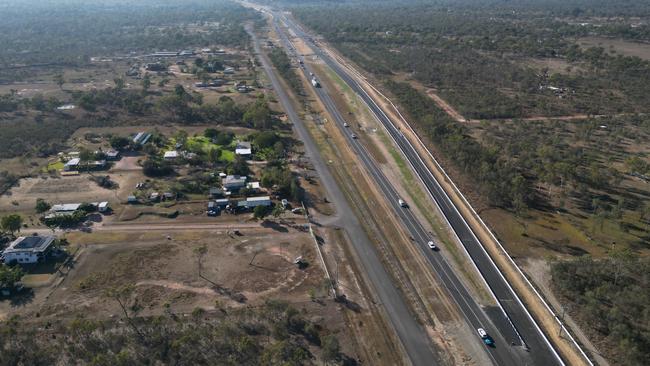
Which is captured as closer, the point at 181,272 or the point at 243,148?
the point at 181,272

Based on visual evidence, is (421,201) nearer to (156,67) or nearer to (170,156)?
(170,156)

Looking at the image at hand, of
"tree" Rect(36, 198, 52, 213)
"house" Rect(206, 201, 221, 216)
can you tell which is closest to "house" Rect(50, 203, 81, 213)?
"tree" Rect(36, 198, 52, 213)

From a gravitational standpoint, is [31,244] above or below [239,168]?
below

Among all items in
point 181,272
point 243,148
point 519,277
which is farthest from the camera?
point 243,148

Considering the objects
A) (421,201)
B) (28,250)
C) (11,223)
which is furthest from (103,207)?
(421,201)

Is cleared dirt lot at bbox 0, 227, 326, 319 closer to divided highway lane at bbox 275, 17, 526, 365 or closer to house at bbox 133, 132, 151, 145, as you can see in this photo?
divided highway lane at bbox 275, 17, 526, 365

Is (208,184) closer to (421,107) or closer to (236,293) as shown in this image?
(236,293)
